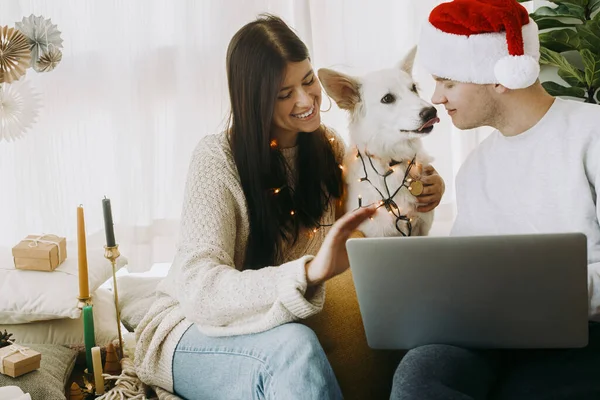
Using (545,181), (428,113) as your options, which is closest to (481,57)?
(428,113)

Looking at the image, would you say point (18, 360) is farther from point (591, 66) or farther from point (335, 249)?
point (591, 66)

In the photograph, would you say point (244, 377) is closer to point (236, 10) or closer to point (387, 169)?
point (387, 169)

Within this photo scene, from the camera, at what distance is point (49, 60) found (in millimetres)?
1843

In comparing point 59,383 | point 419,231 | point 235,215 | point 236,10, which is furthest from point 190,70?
point 59,383

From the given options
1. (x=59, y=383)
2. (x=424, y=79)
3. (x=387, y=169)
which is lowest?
(x=59, y=383)

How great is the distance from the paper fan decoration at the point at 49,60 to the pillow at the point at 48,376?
31.2 inches

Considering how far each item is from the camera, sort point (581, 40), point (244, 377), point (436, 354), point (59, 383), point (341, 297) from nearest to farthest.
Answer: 1. point (436, 354)
2. point (244, 377)
3. point (59, 383)
4. point (341, 297)
5. point (581, 40)

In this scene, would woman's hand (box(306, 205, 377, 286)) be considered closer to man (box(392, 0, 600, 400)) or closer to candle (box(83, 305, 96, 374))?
man (box(392, 0, 600, 400))

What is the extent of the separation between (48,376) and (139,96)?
3.08ft

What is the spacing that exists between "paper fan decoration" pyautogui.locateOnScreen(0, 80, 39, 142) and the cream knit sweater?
0.73 m

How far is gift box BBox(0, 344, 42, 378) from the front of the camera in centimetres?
139

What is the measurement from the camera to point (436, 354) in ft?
3.80

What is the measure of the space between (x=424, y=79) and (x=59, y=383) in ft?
4.55

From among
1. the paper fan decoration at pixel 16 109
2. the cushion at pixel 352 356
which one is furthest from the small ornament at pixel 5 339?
the cushion at pixel 352 356
